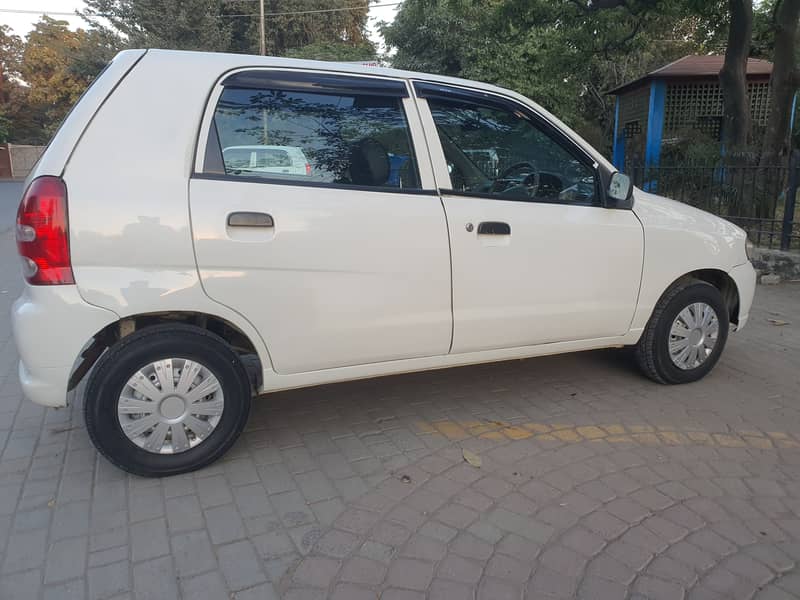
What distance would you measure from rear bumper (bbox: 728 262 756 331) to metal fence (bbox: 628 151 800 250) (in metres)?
3.82

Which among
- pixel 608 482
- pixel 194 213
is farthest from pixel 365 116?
pixel 608 482

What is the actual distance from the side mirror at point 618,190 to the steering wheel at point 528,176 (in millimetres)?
450

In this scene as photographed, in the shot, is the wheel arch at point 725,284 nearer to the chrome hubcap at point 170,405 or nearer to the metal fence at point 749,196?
the chrome hubcap at point 170,405

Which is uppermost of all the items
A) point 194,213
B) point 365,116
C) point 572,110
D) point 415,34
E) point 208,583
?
point 415,34

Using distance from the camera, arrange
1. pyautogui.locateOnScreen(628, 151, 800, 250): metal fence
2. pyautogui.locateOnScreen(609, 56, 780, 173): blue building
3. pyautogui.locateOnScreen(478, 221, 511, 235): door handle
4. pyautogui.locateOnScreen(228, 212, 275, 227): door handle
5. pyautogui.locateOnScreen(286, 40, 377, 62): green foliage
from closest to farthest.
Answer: pyautogui.locateOnScreen(228, 212, 275, 227): door handle, pyautogui.locateOnScreen(478, 221, 511, 235): door handle, pyautogui.locateOnScreen(628, 151, 800, 250): metal fence, pyautogui.locateOnScreen(609, 56, 780, 173): blue building, pyautogui.locateOnScreen(286, 40, 377, 62): green foliage

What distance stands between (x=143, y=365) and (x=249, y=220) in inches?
31.8

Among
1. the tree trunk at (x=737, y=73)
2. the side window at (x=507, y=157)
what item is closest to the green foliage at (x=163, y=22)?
the tree trunk at (x=737, y=73)

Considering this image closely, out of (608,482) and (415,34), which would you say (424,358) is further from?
(415,34)

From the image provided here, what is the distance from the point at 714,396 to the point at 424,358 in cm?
203

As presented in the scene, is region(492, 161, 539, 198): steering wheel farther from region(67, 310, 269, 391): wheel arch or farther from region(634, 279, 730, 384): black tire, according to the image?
region(67, 310, 269, 391): wheel arch

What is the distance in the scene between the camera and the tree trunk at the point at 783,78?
958 cm

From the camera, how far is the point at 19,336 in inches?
108

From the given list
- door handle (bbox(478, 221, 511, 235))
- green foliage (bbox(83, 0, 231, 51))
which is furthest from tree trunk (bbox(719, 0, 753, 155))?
green foliage (bbox(83, 0, 231, 51))

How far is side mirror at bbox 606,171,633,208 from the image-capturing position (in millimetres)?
3635
